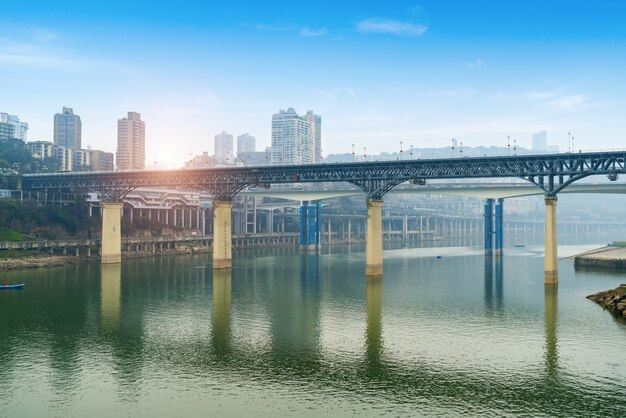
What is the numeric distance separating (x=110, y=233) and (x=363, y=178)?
184 feet

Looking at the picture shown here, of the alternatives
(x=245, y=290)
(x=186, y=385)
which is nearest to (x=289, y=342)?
(x=186, y=385)

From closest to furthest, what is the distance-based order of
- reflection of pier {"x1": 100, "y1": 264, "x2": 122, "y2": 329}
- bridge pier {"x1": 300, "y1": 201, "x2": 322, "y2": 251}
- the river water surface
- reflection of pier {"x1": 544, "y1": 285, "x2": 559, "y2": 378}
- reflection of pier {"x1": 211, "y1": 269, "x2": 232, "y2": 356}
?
the river water surface → reflection of pier {"x1": 544, "y1": 285, "x2": 559, "y2": 378} → reflection of pier {"x1": 211, "y1": 269, "x2": 232, "y2": 356} → reflection of pier {"x1": 100, "y1": 264, "x2": 122, "y2": 329} → bridge pier {"x1": 300, "y1": 201, "x2": 322, "y2": 251}

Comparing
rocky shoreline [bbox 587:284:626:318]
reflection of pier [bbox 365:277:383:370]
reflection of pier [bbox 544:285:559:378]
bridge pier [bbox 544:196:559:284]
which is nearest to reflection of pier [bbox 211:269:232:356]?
reflection of pier [bbox 365:277:383:370]

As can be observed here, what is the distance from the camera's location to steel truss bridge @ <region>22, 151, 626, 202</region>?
8356 cm

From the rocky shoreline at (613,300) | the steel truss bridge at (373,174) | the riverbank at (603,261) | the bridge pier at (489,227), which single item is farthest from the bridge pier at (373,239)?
the bridge pier at (489,227)

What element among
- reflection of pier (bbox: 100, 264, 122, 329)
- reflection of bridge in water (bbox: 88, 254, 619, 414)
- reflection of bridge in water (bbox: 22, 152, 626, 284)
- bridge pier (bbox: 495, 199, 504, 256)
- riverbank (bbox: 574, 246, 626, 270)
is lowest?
reflection of bridge in water (bbox: 88, 254, 619, 414)

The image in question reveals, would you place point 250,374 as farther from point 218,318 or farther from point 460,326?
point 460,326

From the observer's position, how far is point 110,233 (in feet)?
383

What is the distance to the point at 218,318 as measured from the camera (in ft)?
197

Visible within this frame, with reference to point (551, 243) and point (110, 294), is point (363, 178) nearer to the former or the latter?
point (551, 243)

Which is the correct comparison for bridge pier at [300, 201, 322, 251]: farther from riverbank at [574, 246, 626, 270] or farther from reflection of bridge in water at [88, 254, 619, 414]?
Result: reflection of bridge in water at [88, 254, 619, 414]

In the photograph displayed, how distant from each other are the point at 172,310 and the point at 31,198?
87055mm

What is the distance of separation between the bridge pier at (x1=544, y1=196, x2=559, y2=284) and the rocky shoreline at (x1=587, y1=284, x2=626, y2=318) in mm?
10045

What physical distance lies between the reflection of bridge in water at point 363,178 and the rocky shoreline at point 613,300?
12513 mm
